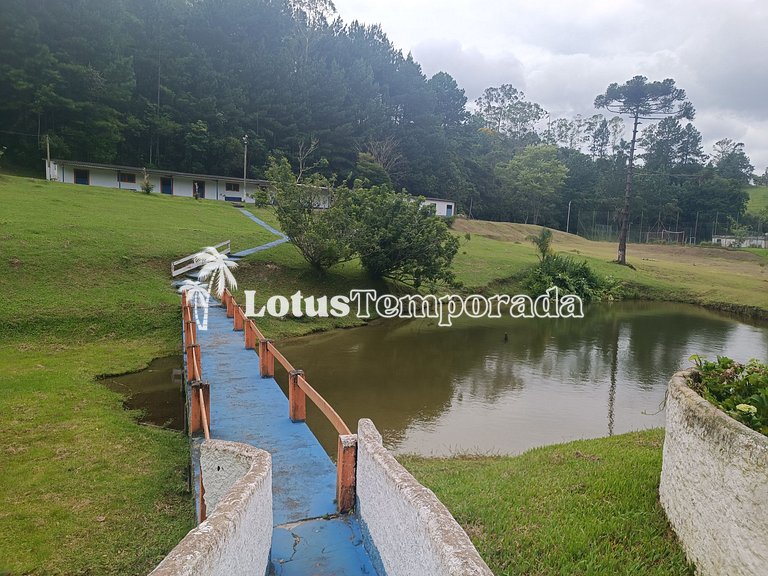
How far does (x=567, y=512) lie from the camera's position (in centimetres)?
498

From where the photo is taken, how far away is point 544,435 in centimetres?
941

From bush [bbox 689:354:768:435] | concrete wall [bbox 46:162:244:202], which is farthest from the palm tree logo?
concrete wall [bbox 46:162:244:202]

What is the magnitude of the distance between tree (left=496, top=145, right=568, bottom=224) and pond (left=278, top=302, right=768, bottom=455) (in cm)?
4015

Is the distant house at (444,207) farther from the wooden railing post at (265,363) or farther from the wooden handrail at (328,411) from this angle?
the wooden handrail at (328,411)

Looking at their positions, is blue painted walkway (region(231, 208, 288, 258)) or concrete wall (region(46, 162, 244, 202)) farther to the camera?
concrete wall (region(46, 162, 244, 202))

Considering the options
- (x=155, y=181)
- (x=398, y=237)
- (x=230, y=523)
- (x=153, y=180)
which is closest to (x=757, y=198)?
(x=398, y=237)

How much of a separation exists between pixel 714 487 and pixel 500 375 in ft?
31.3

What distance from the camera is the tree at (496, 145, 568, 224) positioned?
60.2 meters

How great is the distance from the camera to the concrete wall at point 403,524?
2.37m

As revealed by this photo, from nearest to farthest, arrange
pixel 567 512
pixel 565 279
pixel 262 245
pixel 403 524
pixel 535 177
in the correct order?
1. pixel 403 524
2. pixel 567 512
3. pixel 262 245
4. pixel 565 279
5. pixel 535 177

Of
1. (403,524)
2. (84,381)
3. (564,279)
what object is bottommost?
(84,381)

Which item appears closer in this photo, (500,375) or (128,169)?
(500,375)

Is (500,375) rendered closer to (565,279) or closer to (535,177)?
(565,279)

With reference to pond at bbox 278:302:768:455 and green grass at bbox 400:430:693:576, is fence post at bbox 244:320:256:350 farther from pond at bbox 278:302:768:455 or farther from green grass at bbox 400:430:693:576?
green grass at bbox 400:430:693:576
